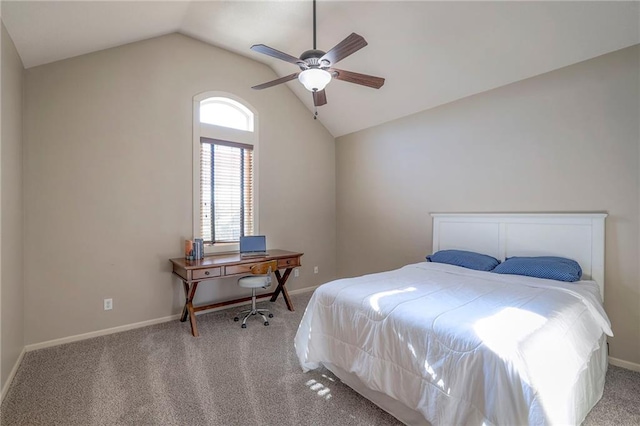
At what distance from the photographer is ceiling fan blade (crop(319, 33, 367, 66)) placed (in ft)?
6.52

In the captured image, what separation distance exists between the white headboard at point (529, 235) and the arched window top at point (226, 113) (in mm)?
2851

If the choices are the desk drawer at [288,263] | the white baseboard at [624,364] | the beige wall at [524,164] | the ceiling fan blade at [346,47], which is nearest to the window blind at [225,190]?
the desk drawer at [288,263]

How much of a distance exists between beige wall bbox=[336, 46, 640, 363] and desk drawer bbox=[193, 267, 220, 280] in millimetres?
2389

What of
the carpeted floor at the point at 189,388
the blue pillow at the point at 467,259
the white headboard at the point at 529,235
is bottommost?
the carpeted floor at the point at 189,388

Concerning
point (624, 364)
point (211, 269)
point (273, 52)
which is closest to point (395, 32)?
point (273, 52)

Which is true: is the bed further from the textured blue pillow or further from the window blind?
the window blind

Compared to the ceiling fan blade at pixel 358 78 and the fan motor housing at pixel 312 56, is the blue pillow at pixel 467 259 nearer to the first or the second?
the ceiling fan blade at pixel 358 78

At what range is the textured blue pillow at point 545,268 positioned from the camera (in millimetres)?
2428

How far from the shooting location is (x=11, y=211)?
7.62ft

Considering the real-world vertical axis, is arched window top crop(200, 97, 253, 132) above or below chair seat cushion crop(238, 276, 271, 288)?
above

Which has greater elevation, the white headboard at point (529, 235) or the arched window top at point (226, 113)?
the arched window top at point (226, 113)

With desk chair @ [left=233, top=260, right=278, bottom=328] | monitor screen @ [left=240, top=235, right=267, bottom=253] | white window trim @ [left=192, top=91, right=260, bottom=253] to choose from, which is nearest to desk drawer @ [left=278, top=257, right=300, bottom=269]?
desk chair @ [left=233, top=260, right=278, bottom=328]

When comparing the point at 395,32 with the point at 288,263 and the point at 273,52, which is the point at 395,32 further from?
the point at 288,263

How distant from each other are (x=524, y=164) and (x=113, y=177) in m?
4.27
